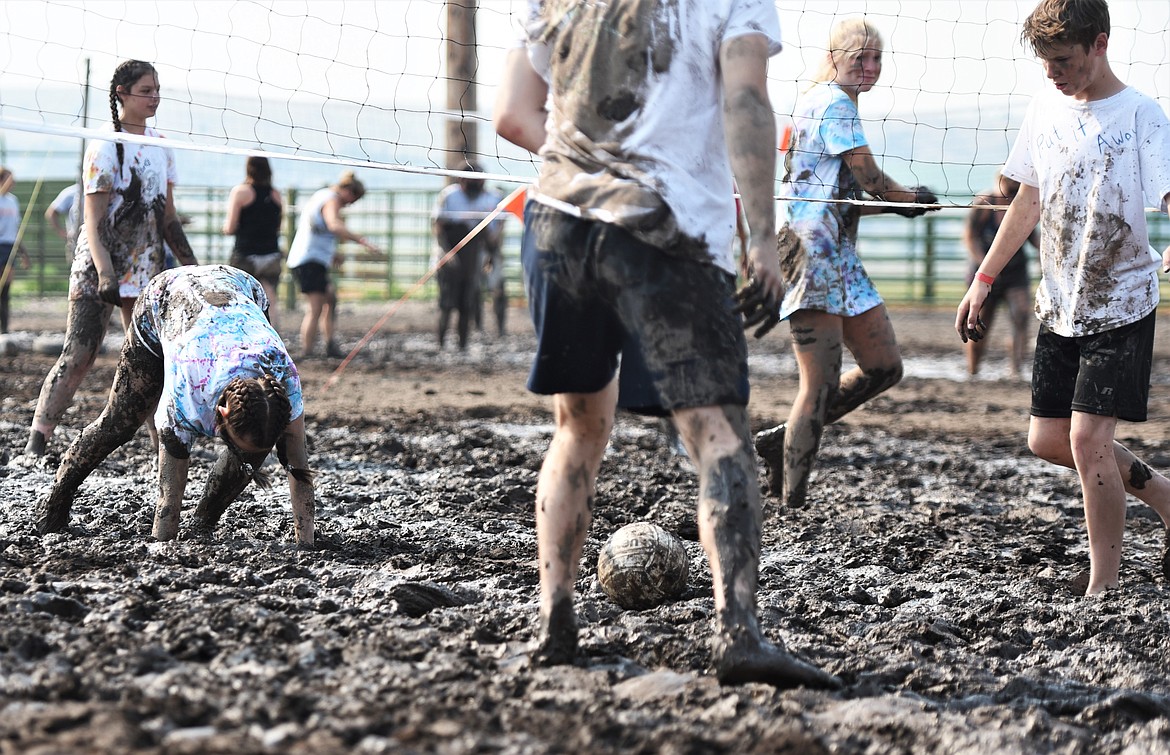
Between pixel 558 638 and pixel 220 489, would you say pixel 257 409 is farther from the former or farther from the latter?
pixel 558 638

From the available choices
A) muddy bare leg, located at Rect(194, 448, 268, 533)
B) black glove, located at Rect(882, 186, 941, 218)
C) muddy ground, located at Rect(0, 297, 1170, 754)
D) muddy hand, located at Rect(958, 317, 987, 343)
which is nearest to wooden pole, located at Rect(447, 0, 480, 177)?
muddy ground, located at Rect(0, 297, 1170, 754)

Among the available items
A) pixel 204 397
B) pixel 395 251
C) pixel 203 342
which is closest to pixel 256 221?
pixel 203 342

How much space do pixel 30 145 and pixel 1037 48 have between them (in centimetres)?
2527

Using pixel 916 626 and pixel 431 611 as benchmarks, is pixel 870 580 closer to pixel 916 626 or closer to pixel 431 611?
pixel 916 626

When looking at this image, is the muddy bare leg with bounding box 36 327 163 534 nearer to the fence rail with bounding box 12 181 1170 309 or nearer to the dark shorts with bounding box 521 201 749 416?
the dark shorts with bounding box 521 201 749 416

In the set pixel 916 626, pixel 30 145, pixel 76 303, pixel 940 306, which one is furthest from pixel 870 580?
pixel 30 145

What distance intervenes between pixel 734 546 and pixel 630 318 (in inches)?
22.3

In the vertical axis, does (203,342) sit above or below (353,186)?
below

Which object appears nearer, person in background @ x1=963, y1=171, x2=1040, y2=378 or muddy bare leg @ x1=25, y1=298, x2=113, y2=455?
muddy bare leg @ x1=25, y1=298, x2=113, y2=455

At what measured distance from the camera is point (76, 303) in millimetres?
6312

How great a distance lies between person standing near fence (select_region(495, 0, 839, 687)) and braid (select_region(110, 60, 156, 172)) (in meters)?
3.32

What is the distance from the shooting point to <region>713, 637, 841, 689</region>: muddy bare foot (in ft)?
9.77

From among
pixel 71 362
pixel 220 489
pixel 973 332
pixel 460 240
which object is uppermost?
pixel 460 240

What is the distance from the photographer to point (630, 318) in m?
3.03
